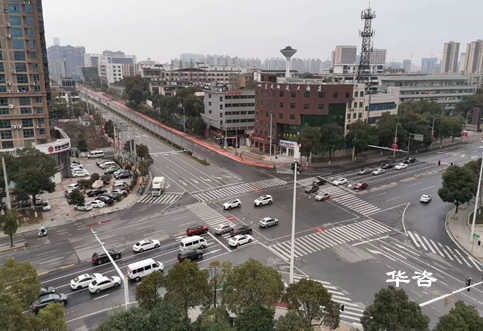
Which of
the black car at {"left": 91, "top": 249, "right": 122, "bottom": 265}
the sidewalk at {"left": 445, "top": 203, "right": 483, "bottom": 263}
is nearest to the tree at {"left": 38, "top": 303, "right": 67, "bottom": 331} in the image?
the black car at {"left": 91, "top": 249, "right": 122, "bottom": 265}

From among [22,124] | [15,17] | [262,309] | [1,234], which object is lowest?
[1,234]

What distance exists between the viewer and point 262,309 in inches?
862

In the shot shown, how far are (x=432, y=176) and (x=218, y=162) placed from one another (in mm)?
41236

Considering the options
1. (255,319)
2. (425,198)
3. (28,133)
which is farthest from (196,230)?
(28,133)

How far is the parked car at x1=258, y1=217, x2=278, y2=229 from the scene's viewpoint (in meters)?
43.3

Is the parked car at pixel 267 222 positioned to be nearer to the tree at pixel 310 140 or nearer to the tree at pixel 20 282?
the tree at pixel 20 282

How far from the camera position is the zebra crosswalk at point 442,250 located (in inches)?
1412

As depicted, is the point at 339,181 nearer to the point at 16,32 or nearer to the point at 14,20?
the point at 16,32

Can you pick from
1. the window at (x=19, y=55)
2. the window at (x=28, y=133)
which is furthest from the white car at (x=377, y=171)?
the window at (x=19, y=55)

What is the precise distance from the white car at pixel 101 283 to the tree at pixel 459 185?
39905mm

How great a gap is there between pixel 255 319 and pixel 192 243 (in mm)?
17258

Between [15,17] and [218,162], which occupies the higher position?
[15,17]

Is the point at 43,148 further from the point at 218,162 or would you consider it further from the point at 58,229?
the point at 218,162

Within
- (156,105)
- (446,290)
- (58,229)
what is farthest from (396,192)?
(156,105)
